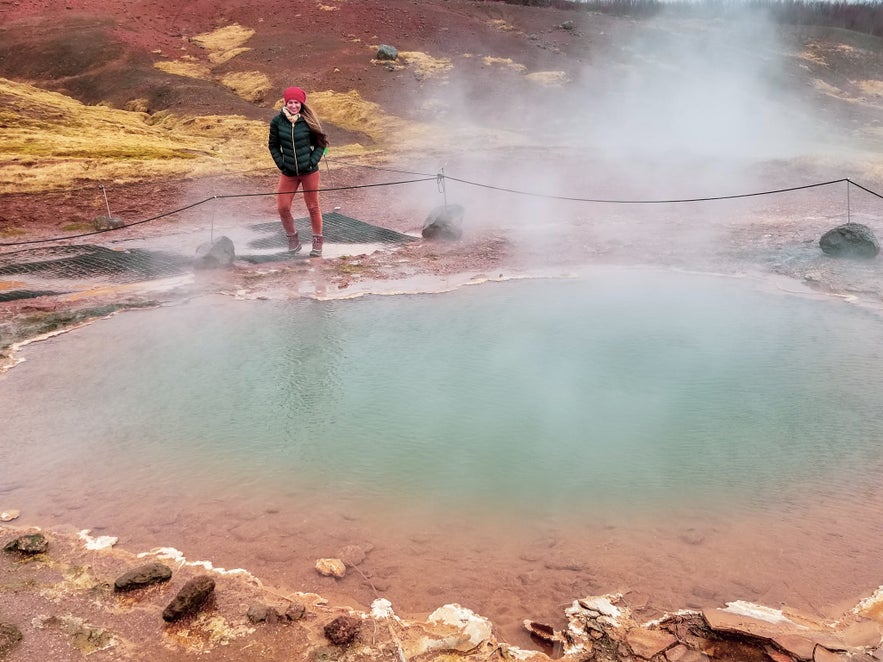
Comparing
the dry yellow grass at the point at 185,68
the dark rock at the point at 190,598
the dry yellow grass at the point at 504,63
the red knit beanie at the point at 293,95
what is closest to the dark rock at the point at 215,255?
the red knit beanie at the point at 293,95

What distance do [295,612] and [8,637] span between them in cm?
90

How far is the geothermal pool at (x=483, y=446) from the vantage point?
262 cm

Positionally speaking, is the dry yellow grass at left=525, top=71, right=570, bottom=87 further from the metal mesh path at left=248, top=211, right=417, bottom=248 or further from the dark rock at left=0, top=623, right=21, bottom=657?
the dark rock at left=0, top=623, right=21, bottom=657

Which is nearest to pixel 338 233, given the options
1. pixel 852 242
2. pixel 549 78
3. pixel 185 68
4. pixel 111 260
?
pixel 111 260

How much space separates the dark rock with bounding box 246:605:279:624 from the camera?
2293 mm

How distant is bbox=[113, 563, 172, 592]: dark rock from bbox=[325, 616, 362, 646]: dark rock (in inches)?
27.1

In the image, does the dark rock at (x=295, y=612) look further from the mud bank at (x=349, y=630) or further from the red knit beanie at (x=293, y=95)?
the red knit beanie at (x=293, y=95)

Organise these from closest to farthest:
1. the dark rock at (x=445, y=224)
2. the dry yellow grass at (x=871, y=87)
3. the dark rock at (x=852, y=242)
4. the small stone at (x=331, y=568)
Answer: the small stone at (x=331, y=568)
the dark rock at (x=852, y=242)
the dark rock at (x=445, y=224)
the dry yellow grass at (x=871, y=87)

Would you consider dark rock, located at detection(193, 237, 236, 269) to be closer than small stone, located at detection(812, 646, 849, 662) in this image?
No

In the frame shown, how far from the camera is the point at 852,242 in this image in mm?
6160

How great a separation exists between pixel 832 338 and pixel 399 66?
17831mm

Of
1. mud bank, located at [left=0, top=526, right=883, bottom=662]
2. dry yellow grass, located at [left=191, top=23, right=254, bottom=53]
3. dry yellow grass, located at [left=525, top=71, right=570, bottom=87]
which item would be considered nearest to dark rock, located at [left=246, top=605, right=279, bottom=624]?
mud bank, located at [left=0, top=526, right=883, bottom=662]

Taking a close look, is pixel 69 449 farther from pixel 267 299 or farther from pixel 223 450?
pixel 267 299

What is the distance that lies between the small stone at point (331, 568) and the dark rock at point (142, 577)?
21.6 inches
